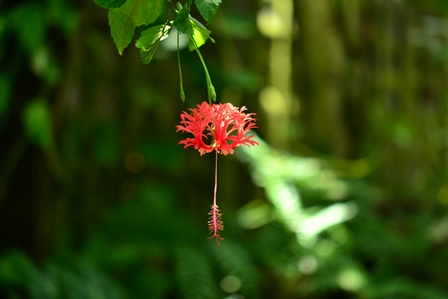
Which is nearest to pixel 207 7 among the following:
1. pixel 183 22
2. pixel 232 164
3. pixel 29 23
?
pixel 183 22

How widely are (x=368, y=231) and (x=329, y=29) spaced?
45.0 inches

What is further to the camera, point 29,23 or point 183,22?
point 29,23

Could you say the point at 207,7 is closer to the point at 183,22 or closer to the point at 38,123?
the point at 183,22

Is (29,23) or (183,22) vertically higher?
(29,23)

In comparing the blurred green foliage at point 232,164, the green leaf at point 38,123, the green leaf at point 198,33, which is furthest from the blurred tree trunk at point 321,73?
the green leaf at point 198,33

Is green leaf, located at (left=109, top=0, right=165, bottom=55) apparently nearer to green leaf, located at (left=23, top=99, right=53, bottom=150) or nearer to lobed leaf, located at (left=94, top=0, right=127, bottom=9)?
lobed leaf, located at (left=94, top=0, right=127, bottom=9)

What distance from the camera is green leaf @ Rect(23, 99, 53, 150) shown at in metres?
1.78

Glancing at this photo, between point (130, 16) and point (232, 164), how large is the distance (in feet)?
7.77

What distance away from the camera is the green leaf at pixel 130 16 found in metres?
0.62

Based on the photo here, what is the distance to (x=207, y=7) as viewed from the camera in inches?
23.1

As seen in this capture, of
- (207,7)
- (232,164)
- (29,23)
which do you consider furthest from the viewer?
Result: (232,164)

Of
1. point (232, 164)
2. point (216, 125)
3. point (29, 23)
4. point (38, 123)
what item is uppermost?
point (232, 164)

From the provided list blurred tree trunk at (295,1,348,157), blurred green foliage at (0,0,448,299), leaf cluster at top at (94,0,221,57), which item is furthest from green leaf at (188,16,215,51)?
blurred tree trunk at (295,1,348,157)

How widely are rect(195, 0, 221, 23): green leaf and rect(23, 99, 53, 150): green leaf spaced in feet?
4.15
